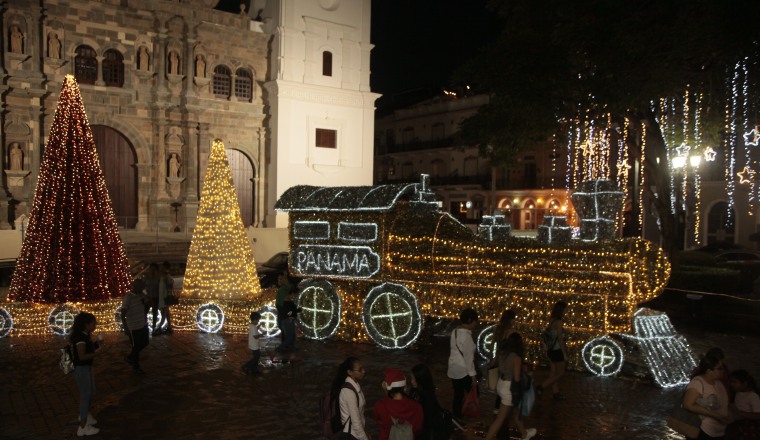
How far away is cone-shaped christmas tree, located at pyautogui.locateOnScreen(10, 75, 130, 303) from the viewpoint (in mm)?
11602

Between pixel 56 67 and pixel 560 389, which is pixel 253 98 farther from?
pixel 560 389

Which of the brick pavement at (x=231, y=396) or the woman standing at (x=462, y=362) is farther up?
the woman standing at (x=462, y=362)

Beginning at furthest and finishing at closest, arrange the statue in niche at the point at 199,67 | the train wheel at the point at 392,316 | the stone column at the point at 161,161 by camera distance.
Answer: the statue in niche at the point at 199,67
the stone column at the point at 161,161
the train wheel at the point at 392,316

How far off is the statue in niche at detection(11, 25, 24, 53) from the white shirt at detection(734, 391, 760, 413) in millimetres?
26275

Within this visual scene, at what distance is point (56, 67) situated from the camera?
24.7 m

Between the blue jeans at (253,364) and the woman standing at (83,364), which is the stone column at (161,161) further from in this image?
the woman standing at (83,364)

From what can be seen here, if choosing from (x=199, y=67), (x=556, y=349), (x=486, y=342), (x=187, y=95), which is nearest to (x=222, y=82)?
(x=199, y=67)

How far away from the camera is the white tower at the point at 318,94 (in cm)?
2862

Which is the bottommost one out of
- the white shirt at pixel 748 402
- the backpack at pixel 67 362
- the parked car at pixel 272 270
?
the parked car at pixel 272 270

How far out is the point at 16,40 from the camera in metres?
23.9

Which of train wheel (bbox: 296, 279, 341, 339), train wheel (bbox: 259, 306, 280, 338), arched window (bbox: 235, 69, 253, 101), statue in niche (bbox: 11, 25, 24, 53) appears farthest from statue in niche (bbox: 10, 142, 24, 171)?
train wheel (bbox: 296, 279, 341, 339)

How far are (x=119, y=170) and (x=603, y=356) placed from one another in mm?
22950

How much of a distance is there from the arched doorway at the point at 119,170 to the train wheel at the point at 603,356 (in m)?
Result: 21.7

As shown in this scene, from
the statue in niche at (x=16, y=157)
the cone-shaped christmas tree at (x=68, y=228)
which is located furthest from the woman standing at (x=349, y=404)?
the statue in niche at (x=16, y=157)
